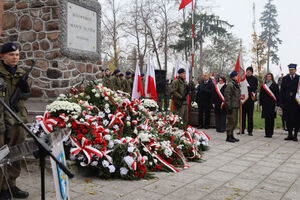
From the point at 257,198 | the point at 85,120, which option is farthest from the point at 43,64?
the point at 257,198

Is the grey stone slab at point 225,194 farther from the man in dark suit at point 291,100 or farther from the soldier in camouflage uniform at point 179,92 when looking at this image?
the man in dark suit at point 291,100

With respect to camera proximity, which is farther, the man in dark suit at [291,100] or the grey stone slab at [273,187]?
the man in dark suit at [291,100]

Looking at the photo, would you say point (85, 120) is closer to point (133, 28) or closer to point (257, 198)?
point (257, 198)

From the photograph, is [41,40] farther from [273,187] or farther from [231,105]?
[273,187]

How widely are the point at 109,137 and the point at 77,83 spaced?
246 cm

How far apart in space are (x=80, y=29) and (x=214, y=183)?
451 cm

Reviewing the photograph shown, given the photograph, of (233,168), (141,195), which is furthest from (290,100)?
(141,195)

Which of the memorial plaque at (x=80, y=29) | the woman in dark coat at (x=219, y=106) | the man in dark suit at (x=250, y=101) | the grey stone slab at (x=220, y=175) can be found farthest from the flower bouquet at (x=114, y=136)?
the woman in dark coat at (x=219, y=106)

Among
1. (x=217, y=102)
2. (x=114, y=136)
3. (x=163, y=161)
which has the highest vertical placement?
(x=217, y=102)

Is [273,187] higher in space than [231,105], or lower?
lower

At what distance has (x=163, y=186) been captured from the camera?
4359 millimetres

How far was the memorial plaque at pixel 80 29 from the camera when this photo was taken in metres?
6.49

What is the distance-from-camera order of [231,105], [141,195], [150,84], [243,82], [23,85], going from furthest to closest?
1. [150,84]
2. [243,82]
3. [231,105]
4. [141,195]
5. [23,85]

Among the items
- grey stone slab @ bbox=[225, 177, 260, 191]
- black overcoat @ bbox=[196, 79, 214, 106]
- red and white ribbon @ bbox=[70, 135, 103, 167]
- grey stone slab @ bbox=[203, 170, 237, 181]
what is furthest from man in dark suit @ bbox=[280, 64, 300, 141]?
red and white ribbon @ bbox=[70, 135, 103, 167]
